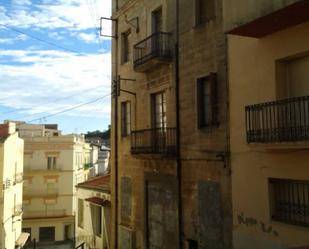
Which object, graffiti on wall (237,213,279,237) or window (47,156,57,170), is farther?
window (47,156,57,170)

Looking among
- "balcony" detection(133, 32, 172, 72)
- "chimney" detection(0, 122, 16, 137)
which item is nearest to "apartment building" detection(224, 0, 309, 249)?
"balcony" detection(133, 32, 172, 72)

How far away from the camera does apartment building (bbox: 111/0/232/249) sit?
12.7m

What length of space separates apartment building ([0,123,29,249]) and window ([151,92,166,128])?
17.5 meters

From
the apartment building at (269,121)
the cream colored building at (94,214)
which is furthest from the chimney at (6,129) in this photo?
the apartment building at (269,121)

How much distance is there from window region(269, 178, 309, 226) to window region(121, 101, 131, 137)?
914cm

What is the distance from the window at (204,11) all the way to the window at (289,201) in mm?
5274

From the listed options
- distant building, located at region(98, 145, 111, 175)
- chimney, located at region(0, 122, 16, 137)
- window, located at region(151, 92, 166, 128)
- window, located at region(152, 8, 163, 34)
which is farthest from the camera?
distant building, located at region(98, 145, 111, 175)

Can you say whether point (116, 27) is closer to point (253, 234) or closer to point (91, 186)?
point (91, 186)

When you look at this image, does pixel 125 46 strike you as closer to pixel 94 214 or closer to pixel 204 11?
pixel 204 11

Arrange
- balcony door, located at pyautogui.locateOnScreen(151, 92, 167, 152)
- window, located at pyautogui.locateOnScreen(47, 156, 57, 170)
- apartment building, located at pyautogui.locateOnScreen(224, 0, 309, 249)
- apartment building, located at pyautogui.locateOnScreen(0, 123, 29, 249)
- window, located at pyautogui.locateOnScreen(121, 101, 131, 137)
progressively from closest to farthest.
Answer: apartment building, located at pyautogui.locateOnScreen(224, 0, 309, 249) → balcony door, located at pyautogui.locateOnScreen(151, 92, 167, 152) → window, located at pyautogui.locateOnScreen(121, 101, 131, 137) → apartment building, located at pyautogui.locateOnScreen(0, 123, 29, 249) → window, located at pyautogui.locateOnScreen(47, 156, 57, 170)

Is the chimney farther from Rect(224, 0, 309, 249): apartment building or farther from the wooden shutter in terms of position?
Rect(224, 0, 309, 249): apartment building

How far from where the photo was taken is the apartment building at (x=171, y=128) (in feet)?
41.7

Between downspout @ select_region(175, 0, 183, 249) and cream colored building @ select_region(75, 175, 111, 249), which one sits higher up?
downspout @ select_region(175, 0, 183, 249)

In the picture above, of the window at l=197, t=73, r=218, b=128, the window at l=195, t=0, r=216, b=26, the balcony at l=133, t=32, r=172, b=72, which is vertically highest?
the window at l=195, t=0, r=216, b=26
